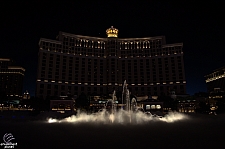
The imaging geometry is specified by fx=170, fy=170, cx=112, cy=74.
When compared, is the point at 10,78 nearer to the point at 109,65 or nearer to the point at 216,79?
the point at 109,65

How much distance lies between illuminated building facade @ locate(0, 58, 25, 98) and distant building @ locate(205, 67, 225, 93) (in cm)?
16412

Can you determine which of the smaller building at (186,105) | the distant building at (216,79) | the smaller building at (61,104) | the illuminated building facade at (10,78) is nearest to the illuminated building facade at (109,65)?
the smaller building at (186,105)

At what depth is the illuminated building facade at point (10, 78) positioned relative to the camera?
141m

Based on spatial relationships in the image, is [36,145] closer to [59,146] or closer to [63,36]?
[59,146]

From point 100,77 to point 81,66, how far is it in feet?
49.9

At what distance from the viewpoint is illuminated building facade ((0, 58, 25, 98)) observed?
141m

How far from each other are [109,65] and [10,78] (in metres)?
89.1

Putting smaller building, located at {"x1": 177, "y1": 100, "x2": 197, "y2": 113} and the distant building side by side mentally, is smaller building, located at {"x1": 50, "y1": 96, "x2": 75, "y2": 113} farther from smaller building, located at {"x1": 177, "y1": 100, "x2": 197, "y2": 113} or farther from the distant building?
the distant building

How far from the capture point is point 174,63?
11612cm

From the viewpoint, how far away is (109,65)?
11819cm

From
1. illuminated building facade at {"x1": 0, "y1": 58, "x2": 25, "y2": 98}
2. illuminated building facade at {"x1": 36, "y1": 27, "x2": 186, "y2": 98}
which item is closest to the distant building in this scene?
illuminated building facade at {"x1": 36, "y1": 27, "x2": 186, "y2": 98}

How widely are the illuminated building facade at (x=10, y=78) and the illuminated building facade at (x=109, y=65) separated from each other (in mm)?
55692

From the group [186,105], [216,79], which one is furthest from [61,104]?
[216,79]

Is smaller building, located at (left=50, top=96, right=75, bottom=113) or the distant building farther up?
the distant building
